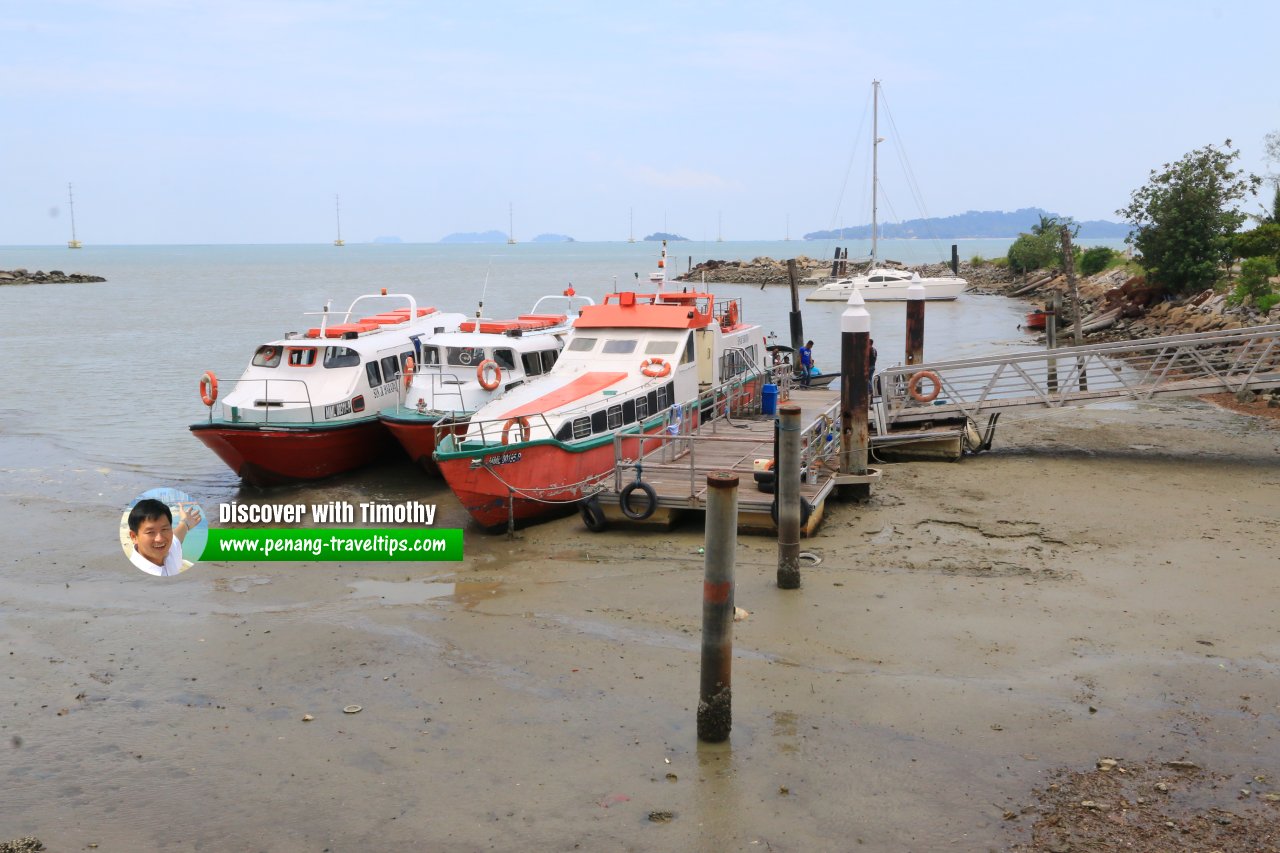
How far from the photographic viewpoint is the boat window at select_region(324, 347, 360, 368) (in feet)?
68.5

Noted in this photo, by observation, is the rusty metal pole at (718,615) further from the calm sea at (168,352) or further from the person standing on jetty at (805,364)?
the person standing on jetty at (805,364)

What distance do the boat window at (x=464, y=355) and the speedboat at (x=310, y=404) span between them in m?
0.95

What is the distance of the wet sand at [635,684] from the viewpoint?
8.25 metres

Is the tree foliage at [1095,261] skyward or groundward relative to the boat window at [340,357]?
skyward

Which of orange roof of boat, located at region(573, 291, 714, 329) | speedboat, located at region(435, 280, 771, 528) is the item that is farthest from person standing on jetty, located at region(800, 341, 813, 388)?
orange roof of boat, located at region(573, 291, 714, 329)

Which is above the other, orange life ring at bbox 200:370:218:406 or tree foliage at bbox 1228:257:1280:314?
tree foliage at bbox 1228:257:1280:314

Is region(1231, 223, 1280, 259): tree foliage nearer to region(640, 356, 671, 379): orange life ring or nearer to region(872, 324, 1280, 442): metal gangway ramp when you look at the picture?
region(872, 324, 1280, 442): metal gangway ramp

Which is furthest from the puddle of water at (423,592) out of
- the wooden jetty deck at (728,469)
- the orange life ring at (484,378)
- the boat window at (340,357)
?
the boat window at (340,357)

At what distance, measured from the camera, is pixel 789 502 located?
12.8 meters

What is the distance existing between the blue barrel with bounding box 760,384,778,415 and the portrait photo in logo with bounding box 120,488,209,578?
1056 centimetres

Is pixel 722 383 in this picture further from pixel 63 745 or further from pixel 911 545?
pixel 63 745

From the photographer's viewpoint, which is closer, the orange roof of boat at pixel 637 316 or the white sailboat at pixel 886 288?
the orange roof of boat at pixel 637 316

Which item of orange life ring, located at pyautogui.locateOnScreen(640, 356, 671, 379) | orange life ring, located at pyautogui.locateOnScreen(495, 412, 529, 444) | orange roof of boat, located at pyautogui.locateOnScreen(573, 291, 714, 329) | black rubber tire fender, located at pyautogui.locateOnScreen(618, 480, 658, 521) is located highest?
orange roof of boat, located at pyautogui.locateOnScreen(573, 291, 714, 329)

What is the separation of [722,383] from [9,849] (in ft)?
52.6
